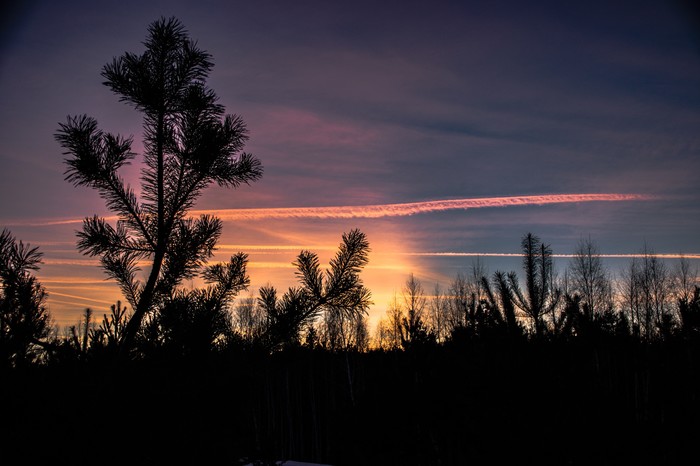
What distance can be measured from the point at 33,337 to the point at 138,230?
0.84 m

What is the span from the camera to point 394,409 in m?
4.00

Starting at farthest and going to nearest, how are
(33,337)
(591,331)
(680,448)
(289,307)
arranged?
(591,331) → (680,448) → (289,307) → (33,337)

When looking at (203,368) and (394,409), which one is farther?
(394,409)

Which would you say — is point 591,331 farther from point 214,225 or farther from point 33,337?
point 33,337

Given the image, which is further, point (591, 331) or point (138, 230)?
point (591, 331)

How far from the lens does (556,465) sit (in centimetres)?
391

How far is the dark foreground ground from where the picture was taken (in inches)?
61.9

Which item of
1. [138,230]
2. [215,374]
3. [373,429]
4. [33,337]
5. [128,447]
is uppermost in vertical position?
[138,230]

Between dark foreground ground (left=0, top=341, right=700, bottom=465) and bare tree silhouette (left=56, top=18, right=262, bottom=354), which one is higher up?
bare tree silhouette (left=56, top=18, right=262, bottom=354)

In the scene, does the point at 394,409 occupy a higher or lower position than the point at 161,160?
lower

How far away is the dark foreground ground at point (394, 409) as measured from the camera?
5.16 feet

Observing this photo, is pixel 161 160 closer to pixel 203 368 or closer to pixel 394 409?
pixel 203 368

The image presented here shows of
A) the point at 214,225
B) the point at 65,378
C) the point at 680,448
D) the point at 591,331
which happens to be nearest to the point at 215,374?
the point at 65,378

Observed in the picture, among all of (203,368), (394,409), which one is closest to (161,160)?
(203,368)
